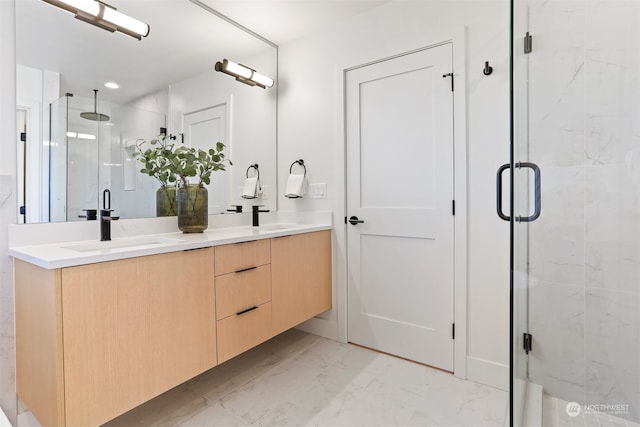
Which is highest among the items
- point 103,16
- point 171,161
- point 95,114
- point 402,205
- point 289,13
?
point 289,13

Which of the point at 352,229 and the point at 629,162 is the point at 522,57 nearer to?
the point at 629,162

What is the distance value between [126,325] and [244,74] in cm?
191

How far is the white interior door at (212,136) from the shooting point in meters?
2.21

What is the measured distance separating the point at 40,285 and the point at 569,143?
7.57 ft

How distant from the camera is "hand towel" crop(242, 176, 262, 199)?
2.61m

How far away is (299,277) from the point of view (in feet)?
7.43

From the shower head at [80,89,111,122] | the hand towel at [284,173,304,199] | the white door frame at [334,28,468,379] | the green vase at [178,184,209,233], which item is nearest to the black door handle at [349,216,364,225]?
the hand towel at [284,173,304,199]

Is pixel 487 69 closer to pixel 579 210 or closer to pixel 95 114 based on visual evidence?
pixel 579 210

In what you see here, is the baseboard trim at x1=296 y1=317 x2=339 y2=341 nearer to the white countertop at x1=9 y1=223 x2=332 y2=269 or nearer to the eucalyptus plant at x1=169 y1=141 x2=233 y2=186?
the white countertop at x1=9 y1=223 x2=332 y2=269

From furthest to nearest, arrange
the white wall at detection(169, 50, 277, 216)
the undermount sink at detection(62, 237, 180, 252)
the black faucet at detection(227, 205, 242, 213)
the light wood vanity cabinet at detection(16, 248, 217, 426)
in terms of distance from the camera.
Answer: the black faucet at detection(227, 205, 242, 213) < the white wall at detection(169, 50, 277, 216) < the undermount sink at detection(62, 237, 180, 252) < the light wood vanity cabinet at detection(16, 248, 217, 426)

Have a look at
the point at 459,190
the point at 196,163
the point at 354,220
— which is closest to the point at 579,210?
the point at 459,190

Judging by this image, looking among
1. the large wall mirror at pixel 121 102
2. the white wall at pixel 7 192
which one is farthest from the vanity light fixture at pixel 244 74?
the white wall at pixel 7 192

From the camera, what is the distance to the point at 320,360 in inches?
88.0

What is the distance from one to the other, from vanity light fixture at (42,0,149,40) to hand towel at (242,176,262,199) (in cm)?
116
